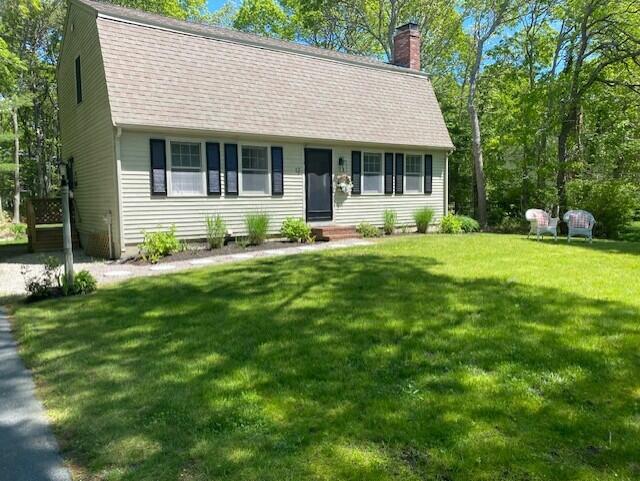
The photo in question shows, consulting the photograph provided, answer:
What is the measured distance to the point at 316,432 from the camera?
9.25 ft

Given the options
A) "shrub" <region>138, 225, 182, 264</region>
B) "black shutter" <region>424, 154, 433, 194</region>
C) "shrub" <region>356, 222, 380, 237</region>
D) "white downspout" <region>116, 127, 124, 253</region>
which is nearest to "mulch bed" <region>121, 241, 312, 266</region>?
"shrub" <region>138, 225, 182, 264</region>

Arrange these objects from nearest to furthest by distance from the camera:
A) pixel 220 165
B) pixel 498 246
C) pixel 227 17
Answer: pixel 498 246 < pixel 220 165 < pixel 227 17

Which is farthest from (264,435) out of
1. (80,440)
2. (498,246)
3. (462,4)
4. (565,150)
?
(462,4)

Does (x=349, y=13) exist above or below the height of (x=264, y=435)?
above

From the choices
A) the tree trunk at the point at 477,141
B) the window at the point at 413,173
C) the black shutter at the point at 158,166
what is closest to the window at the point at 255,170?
the black shutter at the point at 158,166

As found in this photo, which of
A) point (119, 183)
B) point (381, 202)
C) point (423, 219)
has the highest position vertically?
point (119, 183)

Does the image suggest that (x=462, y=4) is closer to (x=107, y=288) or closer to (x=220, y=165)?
(x=220, y=165)

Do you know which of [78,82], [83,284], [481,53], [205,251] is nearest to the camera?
[83,284]

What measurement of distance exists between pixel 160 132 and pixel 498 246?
25.7 feet

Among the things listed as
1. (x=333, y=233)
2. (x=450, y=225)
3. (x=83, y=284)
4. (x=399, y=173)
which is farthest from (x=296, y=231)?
(x=83, y=284)

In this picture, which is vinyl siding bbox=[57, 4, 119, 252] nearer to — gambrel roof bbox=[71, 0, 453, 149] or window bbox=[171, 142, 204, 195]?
gambrel roof bbox=[71, 0, 453, 149]

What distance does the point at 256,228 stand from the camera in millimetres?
11398

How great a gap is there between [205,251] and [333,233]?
3.64 metres

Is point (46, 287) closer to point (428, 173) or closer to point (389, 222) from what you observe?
point (389, 222)
